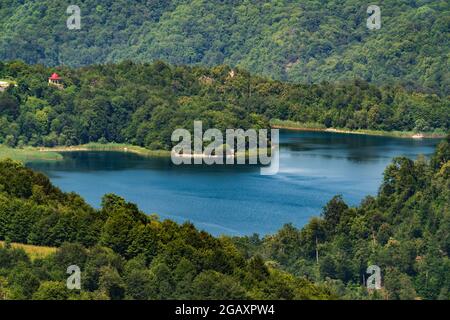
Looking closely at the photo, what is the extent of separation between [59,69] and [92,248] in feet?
190

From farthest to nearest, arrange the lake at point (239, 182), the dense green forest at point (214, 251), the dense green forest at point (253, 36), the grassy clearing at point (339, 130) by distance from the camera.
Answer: the dense green forest at point (253, 36) < the grassy clearing at point (339, 130) < the lake at point (239, 182) < the dense green forest at point (214, 251)

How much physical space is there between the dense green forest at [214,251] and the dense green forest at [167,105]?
93.9 ft

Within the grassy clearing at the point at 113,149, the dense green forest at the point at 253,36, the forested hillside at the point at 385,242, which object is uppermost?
the dense green forest at the point at 253,36

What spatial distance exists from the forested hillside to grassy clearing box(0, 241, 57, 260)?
8.12 meters

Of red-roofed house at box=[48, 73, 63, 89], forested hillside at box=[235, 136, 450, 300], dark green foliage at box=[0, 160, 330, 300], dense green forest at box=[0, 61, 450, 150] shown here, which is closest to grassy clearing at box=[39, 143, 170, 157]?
dense green forest at box=[0, 61, 450, 150]

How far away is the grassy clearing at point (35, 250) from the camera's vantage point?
35144 millimetres

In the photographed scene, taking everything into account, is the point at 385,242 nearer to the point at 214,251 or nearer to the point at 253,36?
the point at 214,251

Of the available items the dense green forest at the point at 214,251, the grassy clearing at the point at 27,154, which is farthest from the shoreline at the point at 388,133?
the dense green forest at the point at 214,251

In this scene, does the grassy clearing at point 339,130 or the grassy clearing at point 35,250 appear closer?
the grassy clearing at point 35,250

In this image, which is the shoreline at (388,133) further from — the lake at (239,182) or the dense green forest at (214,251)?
the dense green forest at (214,251)

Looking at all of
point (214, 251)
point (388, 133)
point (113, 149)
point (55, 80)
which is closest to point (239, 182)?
point (113, 149)

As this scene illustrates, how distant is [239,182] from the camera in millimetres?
63812

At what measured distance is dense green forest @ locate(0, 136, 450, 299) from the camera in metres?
33.2

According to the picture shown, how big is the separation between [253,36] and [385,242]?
264ft
